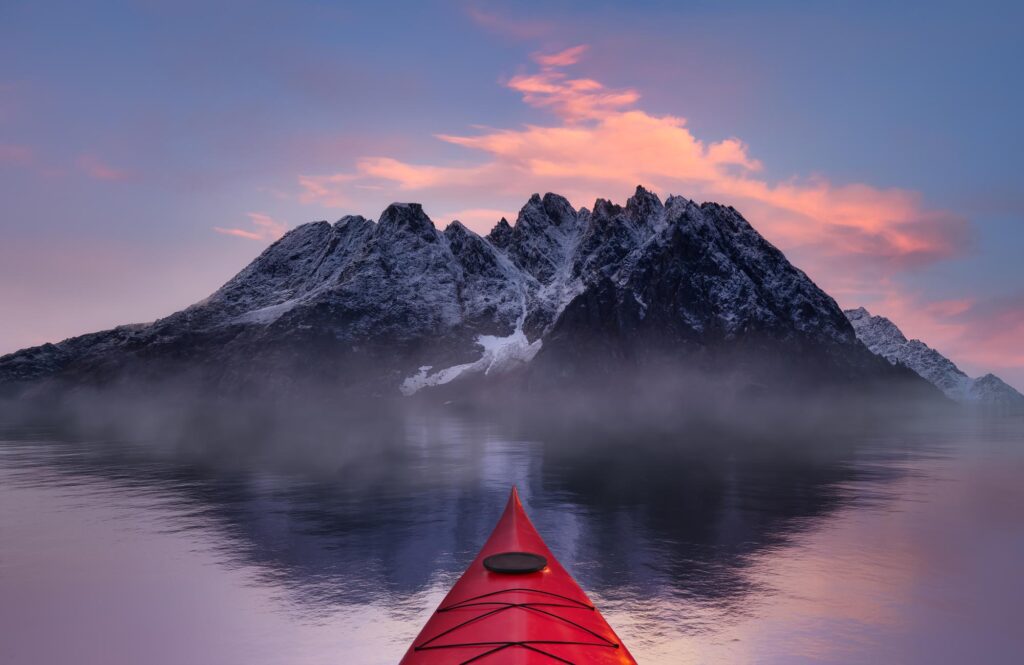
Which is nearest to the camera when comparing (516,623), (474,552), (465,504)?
(516,623)

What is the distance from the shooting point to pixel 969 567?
3212 cm

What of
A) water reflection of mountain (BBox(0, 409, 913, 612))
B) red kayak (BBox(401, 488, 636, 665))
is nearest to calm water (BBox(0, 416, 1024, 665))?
water reflection of mountain (BBox(0, 409, 913, 612))

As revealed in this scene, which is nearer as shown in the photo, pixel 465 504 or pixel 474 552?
pixel 474 552

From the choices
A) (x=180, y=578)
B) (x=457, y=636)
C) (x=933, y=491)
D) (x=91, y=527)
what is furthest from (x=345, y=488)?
(x=933, y=491)

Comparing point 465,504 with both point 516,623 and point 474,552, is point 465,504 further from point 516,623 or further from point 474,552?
point 516,623

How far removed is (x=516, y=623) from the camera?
50.5 ft

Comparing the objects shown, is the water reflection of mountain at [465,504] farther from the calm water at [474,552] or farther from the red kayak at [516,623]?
the red kayak at [516,623]

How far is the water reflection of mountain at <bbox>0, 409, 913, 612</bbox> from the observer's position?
96.8 ft

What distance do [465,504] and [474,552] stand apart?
14.0 m

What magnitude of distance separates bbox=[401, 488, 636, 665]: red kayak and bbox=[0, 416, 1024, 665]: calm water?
13.3ft

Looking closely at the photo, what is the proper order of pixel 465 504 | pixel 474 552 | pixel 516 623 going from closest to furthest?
pixel 516 623
pixel 474 552
pixel 465 504

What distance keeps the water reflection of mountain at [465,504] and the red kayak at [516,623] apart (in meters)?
8.19

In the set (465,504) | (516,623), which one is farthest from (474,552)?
(516,623)

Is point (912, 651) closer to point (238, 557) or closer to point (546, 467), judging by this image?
point (238, 557)
